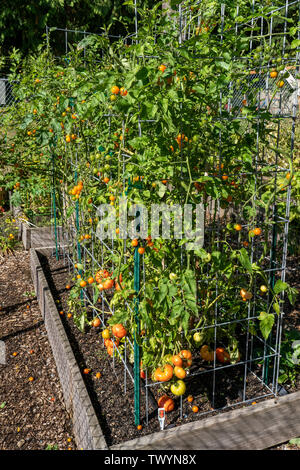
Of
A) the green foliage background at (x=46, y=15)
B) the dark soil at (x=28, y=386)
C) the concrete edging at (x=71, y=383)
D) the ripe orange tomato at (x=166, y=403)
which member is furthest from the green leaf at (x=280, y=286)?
the green foliage background at (x=46, y=15)

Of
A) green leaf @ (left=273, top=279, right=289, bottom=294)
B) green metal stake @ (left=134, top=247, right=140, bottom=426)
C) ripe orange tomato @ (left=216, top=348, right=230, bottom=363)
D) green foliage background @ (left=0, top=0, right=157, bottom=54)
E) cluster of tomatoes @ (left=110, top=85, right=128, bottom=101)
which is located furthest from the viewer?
green foliage background @ (left=0, top=0, right=157, bottom=54)

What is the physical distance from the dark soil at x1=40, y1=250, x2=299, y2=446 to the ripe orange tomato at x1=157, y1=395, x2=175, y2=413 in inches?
1.3

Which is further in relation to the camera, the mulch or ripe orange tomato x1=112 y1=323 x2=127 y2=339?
the mulch

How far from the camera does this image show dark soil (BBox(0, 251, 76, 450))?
2297 millimetres

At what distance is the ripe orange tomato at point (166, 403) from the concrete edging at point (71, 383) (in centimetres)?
34

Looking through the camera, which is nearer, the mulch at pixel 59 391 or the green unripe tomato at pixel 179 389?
the green unripe tomato at pixel 179 389

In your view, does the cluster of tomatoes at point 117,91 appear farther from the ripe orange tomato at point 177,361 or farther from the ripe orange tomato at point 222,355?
the ripe orange tomato at point 222,355

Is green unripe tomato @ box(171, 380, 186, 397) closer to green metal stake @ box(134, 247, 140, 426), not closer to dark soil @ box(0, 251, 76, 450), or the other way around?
green metal stake @ box(134, 247, 140, 426)

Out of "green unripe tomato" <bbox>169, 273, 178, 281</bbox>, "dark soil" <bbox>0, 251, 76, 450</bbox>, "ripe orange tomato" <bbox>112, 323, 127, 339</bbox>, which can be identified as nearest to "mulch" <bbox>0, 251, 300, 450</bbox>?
"dark soil" <bbox>0, 251, 76, 450</bbox>

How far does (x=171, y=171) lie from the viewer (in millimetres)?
1805

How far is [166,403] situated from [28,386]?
Answer: 973 mm

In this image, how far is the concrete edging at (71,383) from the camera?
198 cm
